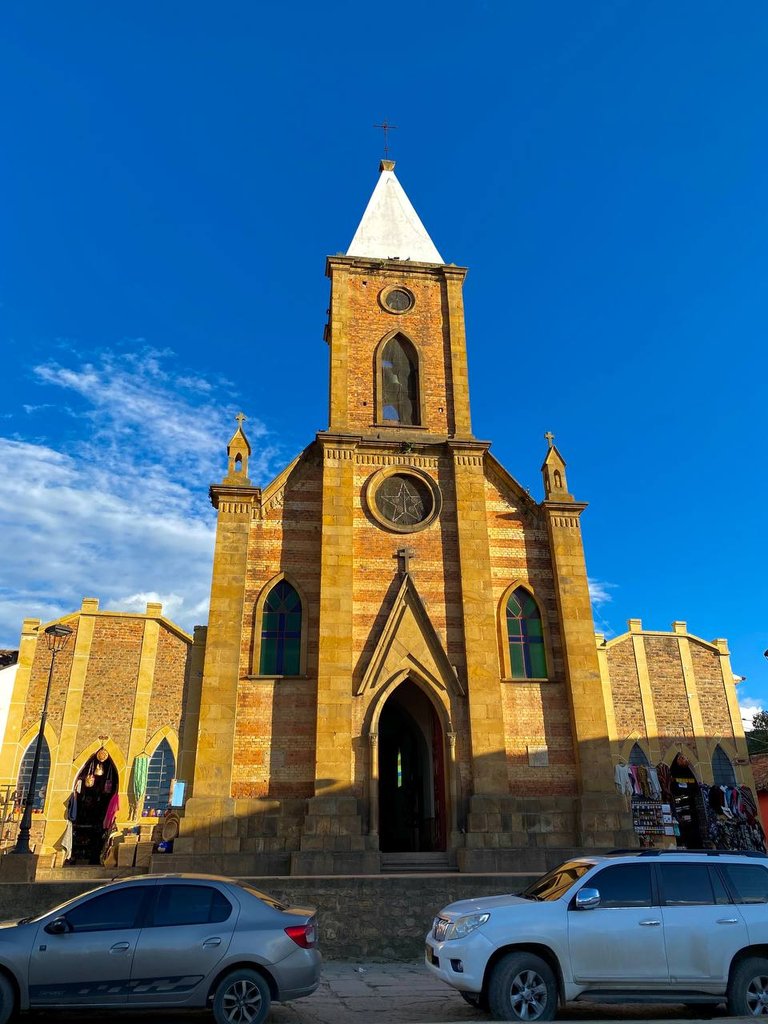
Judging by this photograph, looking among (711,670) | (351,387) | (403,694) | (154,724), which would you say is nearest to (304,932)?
(403,694)

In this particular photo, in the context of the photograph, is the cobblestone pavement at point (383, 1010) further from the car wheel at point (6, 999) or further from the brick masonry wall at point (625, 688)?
the brick masonry wall at point (625, 688)

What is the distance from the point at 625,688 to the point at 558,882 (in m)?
25.0

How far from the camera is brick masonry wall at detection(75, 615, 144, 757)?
29594mm

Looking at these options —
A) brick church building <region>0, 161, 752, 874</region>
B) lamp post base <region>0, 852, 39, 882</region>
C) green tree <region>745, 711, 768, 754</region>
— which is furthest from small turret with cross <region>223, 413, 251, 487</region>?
green tree <region>745, 711, 768, 754</region>

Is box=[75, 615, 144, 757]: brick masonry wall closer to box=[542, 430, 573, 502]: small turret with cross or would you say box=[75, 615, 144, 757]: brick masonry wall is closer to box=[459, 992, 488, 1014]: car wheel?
box=[542, 430, 573, 502]: small turret with cross

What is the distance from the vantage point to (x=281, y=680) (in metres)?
19.6

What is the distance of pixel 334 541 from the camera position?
20891 millimetres

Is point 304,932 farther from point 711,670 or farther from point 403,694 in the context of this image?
point 711,670

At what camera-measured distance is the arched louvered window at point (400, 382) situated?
80.6 feet

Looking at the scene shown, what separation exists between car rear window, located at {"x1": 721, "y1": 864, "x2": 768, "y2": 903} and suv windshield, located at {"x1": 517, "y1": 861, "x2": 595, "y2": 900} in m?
1.73

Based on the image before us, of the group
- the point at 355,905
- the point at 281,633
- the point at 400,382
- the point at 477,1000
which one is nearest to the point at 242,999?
the point at 477,1000

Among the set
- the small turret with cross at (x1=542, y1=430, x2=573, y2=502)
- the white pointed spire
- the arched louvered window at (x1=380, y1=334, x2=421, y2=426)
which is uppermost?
the white pointed spire

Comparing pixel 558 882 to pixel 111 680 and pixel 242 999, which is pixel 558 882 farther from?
pixel 111 680

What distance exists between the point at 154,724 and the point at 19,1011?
2324 centimetres
